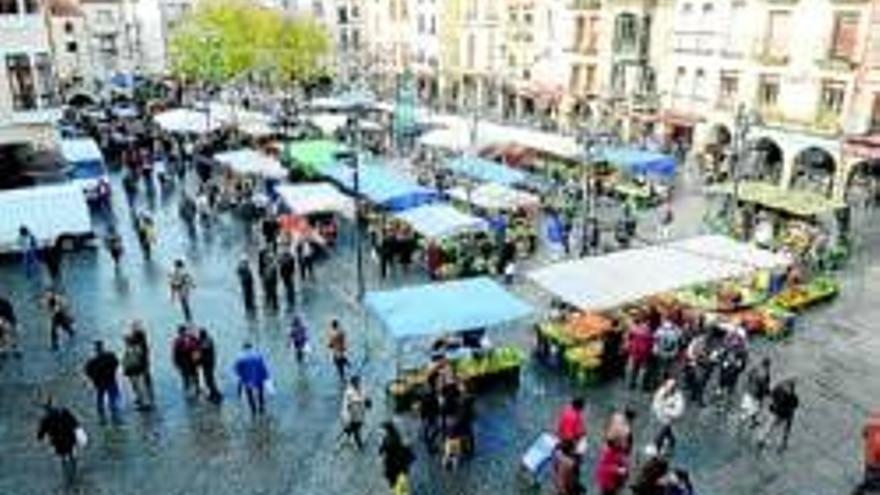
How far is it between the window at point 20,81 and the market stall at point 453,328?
21228 mm

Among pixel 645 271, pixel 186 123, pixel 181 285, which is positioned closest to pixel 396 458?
pixel 645 271

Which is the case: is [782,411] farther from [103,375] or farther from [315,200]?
[315,200]

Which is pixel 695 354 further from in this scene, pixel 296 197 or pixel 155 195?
pixel 155 195

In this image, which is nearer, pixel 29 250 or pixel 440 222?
pixel 440 222

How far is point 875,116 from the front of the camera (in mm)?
36656

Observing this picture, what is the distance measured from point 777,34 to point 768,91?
2541mm

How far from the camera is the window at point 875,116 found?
36.5 metres

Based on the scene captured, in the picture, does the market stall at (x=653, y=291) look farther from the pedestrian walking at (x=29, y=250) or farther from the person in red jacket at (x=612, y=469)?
the pedestrian walking at (x=29, y=250)

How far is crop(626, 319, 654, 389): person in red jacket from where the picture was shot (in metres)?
18.9

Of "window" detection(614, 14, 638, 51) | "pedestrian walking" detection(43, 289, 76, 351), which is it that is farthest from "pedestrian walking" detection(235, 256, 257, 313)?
"window" detection(614, 14, 638, 51)

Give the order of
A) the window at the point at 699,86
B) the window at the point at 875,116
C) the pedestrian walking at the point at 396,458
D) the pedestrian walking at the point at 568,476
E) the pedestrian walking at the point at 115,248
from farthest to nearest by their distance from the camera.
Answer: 1. the window at the point at 699,86
2. the window at the point at 875,116
3. the pedestrian walking at the point at 115,248
4. the pedestrian walking at the point at 396,458
5. the pedestrian walking at the point at 568,476

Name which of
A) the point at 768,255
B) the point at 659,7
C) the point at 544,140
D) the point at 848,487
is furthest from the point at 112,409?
the point at 659,7

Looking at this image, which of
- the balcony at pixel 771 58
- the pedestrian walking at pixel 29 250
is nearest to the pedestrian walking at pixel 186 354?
the pedestrian walking at pixel 29 250

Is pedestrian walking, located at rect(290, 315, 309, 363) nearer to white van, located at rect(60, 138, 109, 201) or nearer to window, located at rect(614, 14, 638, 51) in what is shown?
white van, located at rect(60, 138, 109, 201)
